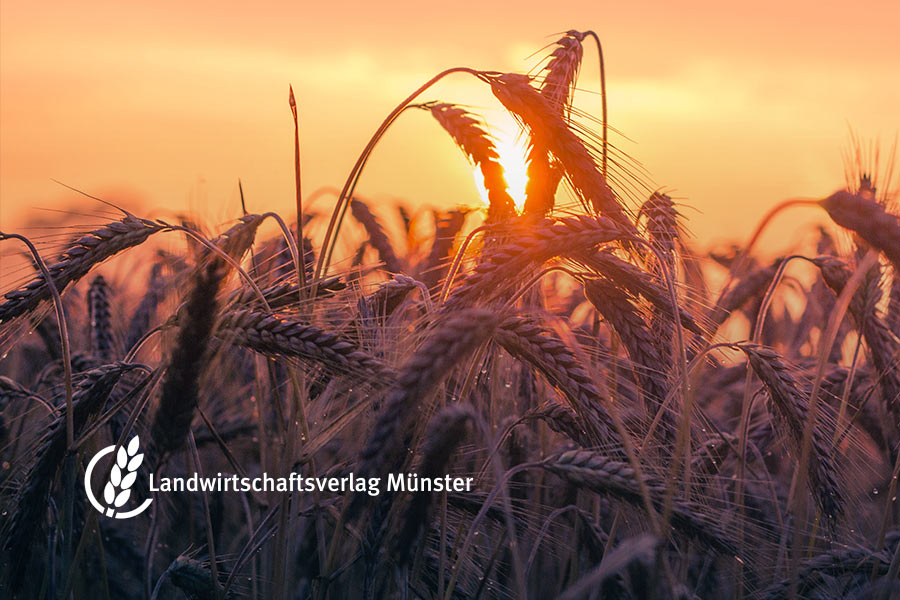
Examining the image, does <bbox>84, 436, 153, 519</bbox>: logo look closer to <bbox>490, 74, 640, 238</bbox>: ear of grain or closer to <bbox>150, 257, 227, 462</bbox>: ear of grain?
<bbox>150, 257, 227, 462</bbox>: ear of grain

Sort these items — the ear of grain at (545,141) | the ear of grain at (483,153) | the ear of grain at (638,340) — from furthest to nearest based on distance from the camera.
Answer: the ear of grain at (483,153), the ear of grain at (545,141), the ear of grain at (638,340)

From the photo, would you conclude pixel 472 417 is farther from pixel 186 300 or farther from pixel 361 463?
pixel 186 300

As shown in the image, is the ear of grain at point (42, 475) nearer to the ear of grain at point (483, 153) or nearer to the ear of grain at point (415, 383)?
the ear of grain at point (415, 383)

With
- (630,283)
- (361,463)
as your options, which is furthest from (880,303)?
(361,463)

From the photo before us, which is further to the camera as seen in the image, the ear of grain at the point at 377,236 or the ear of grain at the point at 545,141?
the ear of grain at the point at 377,236

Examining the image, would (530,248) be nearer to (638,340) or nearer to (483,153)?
(638,340)

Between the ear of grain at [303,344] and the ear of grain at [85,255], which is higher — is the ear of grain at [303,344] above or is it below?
below

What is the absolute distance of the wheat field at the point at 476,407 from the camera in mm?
1840

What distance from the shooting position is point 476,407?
243 centimetres

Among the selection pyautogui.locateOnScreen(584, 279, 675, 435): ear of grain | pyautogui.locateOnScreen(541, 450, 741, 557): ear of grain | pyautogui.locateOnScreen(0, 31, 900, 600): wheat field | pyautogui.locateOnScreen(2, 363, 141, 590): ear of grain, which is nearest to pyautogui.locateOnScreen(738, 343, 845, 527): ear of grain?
pyautogui.locateOnScreen(0, 31, 900, 600): wheat field

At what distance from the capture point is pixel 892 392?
2746mm

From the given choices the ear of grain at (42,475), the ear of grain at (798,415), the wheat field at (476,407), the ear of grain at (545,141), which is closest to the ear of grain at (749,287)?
the wheat field at (476,407)

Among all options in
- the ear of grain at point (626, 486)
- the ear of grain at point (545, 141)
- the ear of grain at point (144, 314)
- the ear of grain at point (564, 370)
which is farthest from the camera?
the ear of grain at point (144, 314)

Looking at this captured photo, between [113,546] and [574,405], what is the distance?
6.21ft
